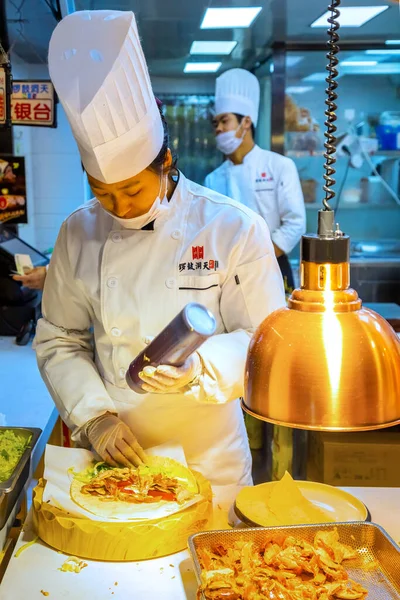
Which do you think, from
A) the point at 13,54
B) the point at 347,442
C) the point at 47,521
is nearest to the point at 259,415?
the point at 47,521

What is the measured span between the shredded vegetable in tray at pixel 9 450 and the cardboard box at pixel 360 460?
181 cm

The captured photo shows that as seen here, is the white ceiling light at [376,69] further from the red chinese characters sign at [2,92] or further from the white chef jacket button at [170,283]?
the white chef jacket button at [170,283]

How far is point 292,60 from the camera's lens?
19.7 ft

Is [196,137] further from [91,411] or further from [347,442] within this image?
[91,411]

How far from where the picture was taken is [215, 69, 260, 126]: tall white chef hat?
5.25 meters

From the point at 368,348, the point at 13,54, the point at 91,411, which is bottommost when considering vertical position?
the point at 91,411

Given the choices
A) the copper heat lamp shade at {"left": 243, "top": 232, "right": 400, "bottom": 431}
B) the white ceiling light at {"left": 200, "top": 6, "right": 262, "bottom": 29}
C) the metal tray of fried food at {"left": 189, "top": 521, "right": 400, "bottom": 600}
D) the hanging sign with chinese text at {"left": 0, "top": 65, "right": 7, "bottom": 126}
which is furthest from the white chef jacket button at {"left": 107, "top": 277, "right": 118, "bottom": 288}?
the white ceiling light at {"left": 200, "top": 6, "right": 262, "bottom": 29}

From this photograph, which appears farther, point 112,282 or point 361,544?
point 112,282

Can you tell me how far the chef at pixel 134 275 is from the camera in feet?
5.74

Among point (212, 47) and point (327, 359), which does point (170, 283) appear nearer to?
point (327, 359)

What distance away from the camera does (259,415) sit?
1.05 metres

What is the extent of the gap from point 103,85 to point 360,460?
2.40m

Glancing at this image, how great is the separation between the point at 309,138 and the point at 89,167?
4.59 m

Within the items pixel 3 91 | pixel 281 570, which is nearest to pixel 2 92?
pixel 3 91
